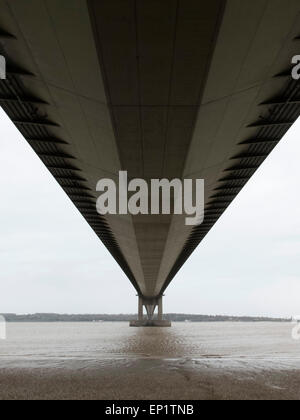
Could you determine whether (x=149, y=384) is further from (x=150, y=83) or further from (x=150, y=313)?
(x=150, y=313)

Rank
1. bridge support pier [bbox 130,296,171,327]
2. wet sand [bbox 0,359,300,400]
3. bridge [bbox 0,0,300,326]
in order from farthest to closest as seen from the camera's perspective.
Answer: bridge support pier [bbox 130,296,171,327] < wet sand [bbox 0,359,300,400] < bridge [bbox 0,0,300,326]

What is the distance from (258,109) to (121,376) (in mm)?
8500

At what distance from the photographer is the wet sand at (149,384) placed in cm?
923

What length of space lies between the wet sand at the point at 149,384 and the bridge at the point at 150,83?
6983 millimetres

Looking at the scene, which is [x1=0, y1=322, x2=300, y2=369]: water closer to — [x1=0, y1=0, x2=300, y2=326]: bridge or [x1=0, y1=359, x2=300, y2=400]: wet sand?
[x1=0, y1=359, x2=300, y2=400]: wet sand

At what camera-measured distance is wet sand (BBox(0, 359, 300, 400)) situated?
30.3 ft

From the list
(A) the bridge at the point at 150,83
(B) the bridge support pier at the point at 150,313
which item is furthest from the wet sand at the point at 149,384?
(B) the bridge support pier at the point at 150,313

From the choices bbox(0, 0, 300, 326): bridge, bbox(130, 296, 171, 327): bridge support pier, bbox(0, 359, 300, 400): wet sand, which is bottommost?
bbox(130, 296, 171, 327): bridge support pier

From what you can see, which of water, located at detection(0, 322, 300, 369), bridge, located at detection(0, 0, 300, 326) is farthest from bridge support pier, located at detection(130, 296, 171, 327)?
bridge, located at detection(0, 0, 300, 326)

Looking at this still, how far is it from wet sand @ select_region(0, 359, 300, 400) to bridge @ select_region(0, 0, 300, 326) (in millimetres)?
6983

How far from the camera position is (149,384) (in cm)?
1074

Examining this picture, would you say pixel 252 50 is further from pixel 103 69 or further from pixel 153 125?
pixel 153 125
